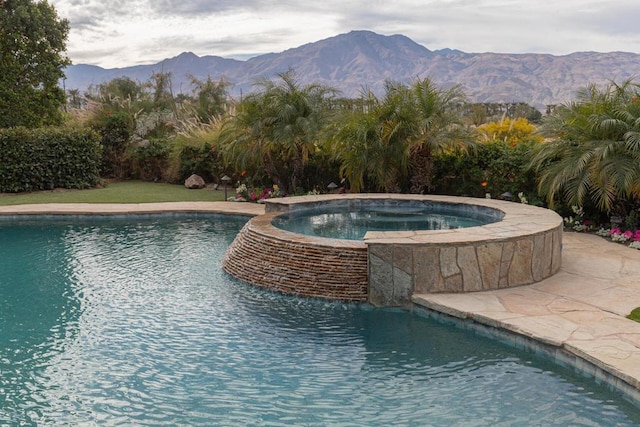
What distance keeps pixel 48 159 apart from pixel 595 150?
523 inches

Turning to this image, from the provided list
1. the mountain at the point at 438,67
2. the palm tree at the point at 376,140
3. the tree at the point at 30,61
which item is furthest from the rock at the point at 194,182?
the mountain at the point at 438,67

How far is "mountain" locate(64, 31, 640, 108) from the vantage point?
109000 millimetres

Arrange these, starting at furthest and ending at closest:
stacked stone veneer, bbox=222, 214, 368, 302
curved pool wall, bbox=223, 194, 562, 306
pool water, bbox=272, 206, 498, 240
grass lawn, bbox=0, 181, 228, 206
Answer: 1. grass lawn, bbox=0, 181, 228, 206
2. pool water, bbox=272, 206, 498, 240
3. stacked stone veneer, bbox=222, 214, 368, 302
4. curved pool wall, bbox=223, 194, 562, 306

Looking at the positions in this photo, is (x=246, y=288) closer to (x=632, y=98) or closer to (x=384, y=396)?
(x=384, y=396)

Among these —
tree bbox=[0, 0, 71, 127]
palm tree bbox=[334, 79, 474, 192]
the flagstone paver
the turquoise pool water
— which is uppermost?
tree bbox=[0, 0, 71, 127]

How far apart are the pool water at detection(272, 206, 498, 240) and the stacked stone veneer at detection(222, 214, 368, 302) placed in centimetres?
82

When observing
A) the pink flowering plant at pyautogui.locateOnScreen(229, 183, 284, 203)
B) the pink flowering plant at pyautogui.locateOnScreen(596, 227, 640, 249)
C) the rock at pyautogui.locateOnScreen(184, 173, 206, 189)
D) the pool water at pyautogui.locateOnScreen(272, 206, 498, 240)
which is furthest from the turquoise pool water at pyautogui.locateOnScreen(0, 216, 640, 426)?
the rock at pyautogui.locateOnScreen(184, 173, 206, 189)

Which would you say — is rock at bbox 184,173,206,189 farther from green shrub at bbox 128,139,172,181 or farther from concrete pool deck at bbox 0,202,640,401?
concrete pool deck at bbox 0,202,640,401

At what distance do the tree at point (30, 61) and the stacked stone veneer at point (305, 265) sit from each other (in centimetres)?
1501

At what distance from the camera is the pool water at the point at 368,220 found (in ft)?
27.1

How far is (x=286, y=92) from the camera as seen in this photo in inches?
510

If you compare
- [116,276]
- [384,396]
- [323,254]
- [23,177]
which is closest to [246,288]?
[323,254]

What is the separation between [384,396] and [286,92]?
31.2ft

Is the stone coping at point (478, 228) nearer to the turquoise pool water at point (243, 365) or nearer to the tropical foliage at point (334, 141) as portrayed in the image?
the turquoise pool water at point (243, 365)
